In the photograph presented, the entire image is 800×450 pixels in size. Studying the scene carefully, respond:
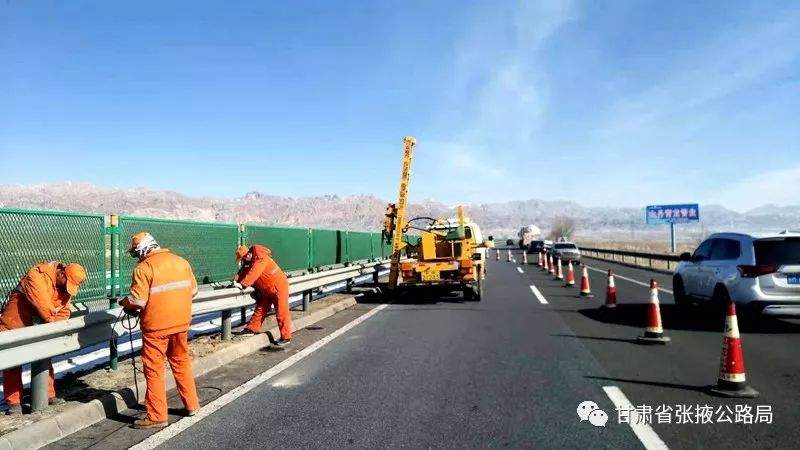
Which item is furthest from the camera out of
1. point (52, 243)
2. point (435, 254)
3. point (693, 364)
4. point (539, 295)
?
point (539, 295)

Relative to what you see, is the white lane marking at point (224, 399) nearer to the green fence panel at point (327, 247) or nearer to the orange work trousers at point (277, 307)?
the orange work trousers at point (277, 307)

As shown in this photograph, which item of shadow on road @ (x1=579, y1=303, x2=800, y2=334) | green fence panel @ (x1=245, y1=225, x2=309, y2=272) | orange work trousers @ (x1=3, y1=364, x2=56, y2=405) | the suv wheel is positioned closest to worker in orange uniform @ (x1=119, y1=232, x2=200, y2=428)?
orange work trousers @ (x1=3, y1=364, x2=56, y2=405)

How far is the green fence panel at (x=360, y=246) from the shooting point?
19589 millimetres

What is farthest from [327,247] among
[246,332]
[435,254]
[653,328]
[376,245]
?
[653,328]

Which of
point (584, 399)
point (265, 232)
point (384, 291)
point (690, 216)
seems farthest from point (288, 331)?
point (690, 216)

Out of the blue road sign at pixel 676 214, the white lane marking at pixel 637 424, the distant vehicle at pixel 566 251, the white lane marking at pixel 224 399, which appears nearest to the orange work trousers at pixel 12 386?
the white lane marking at pixel 224 399

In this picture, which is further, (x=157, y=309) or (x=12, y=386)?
(x=12, y=386)

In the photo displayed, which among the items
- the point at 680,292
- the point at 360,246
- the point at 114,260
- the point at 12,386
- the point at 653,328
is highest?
the point at 114,260

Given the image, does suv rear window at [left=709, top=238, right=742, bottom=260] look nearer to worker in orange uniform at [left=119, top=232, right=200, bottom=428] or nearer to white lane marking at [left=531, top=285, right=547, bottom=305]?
white lane marking at [left=531, top=285, right=547, bottom=305]

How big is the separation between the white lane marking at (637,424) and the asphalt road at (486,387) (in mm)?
21

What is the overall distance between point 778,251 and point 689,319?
221 cm

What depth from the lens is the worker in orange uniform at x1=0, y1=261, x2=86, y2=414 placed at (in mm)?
5332

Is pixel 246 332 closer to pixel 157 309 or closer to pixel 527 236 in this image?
pixel 157 309

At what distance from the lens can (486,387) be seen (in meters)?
6.33
